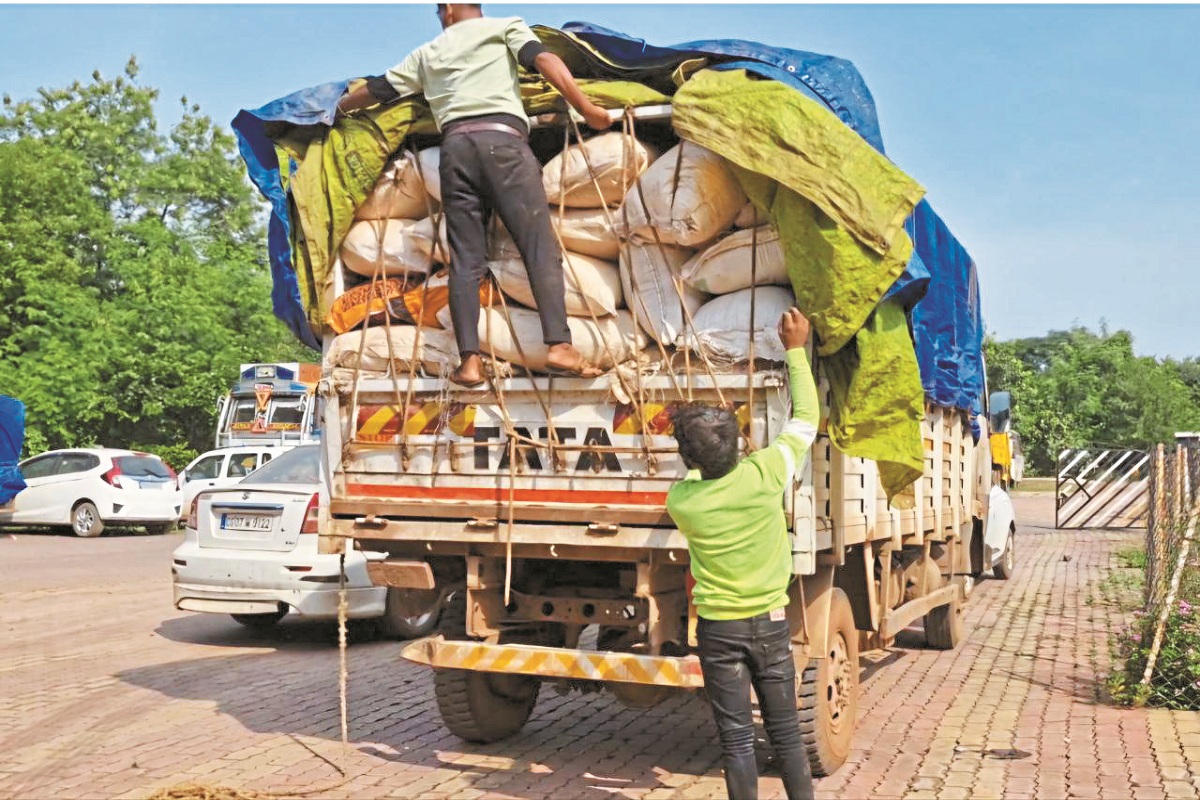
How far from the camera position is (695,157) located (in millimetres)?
5504

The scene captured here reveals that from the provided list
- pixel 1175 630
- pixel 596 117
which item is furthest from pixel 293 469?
pixel 1175 630

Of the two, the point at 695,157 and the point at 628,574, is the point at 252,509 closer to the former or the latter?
the point at 628,574

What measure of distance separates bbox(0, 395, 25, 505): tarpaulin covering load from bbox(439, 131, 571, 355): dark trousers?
1766 cm

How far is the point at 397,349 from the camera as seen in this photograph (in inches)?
241

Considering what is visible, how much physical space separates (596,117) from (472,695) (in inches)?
117

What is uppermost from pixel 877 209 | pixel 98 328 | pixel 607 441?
pixel 98 328

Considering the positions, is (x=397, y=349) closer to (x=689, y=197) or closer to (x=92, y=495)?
(x=689, y=197)

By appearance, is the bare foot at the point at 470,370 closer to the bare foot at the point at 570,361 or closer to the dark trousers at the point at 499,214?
the dark trousers at the point at 499,214

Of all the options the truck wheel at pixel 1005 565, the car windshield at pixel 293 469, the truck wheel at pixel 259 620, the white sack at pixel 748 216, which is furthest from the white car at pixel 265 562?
the truck wheel at pixel 1005 565

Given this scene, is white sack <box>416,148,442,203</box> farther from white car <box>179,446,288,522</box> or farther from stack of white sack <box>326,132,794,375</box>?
white car <box>179,446,288,522</box>

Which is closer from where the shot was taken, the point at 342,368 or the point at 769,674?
the point at 769,674

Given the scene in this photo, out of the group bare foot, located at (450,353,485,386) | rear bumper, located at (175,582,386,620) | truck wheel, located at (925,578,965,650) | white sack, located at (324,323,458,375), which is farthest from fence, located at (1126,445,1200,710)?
rear bumper, located at (175,582,386,620)

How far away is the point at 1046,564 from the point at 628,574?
46.9 feet

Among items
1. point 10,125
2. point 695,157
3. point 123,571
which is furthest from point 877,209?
point 10,125
